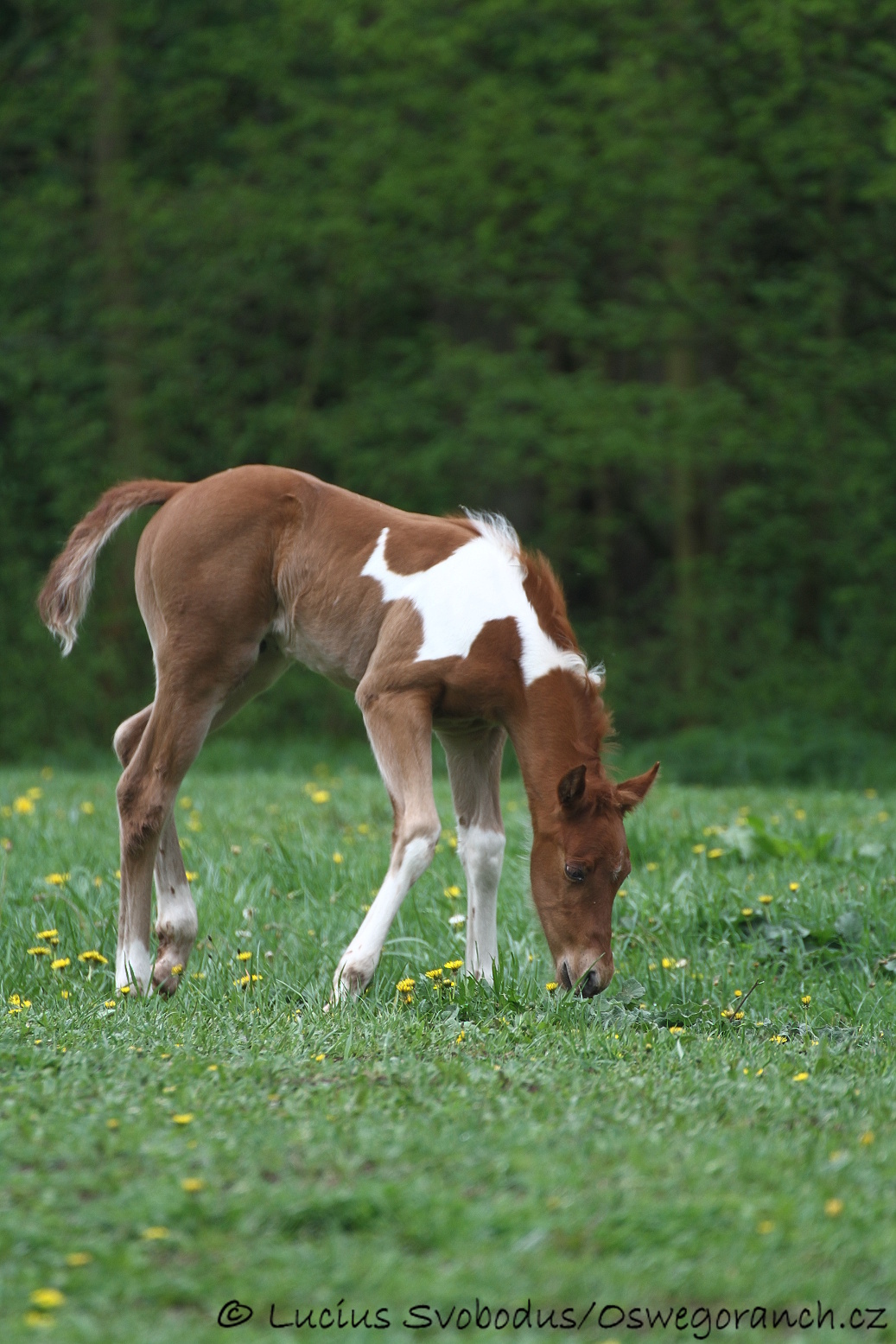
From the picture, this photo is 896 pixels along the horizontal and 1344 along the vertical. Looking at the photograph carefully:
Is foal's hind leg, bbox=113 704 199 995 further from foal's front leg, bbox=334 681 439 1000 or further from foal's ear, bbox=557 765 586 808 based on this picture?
foal's ear, bbox=557 765 586 808

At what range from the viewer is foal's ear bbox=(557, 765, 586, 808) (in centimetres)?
421

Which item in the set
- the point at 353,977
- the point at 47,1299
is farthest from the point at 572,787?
the point at 47,1299

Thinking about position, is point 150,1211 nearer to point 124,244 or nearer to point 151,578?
point 151,578

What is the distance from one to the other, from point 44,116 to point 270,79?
8.14 ft

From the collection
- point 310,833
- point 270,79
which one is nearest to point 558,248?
point 270,79

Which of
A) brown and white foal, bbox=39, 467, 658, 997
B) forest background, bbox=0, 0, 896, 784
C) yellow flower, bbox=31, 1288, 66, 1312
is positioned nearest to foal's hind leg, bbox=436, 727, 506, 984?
brown and white foal, bbox=39, 467, 658, 997

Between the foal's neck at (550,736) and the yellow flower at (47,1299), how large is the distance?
2405 mm

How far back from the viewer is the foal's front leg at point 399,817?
4.27 m

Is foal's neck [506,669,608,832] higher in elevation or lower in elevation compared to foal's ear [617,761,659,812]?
higher

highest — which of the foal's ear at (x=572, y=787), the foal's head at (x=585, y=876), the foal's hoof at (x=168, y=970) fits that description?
the foal's ear at (x=572, y=787)

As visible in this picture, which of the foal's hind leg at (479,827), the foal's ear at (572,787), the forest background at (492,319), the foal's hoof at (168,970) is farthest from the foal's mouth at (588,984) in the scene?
the forest background at (492,319)

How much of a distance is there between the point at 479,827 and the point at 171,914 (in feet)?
3.59

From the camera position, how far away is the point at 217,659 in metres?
4.67

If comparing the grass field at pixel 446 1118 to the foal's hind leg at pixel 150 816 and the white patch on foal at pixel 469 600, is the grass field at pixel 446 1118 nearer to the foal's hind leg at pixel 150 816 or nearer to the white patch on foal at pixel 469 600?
the foal's hind leg at pixel 150 816
